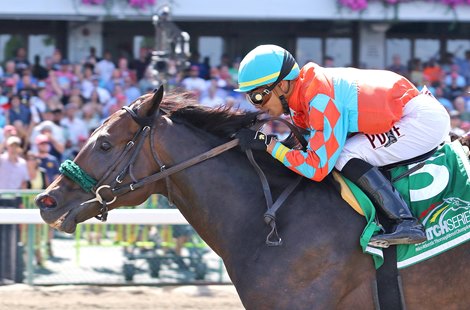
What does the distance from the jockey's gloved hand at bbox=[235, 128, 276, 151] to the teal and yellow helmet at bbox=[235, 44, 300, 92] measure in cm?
27

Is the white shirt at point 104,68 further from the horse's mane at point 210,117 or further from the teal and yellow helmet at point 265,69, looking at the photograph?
the teal and yellow helmet at point 265,69

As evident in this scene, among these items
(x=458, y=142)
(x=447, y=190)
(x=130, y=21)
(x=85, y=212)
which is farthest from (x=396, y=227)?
(x=130, y=21)

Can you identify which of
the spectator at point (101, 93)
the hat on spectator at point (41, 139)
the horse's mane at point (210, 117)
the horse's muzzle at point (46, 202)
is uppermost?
the horse's mane at point (210, 117)

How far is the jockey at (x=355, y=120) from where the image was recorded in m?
4.26

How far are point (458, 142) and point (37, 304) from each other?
14.3 feet

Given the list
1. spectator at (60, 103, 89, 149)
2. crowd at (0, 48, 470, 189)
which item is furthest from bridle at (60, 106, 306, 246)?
spectator at (60, 103, 89, 149)

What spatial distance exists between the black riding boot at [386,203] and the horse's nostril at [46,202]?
149cm

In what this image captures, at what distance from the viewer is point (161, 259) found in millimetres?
8680

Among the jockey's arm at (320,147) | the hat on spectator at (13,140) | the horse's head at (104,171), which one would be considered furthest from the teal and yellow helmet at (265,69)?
the hat on spectator at (13,140)

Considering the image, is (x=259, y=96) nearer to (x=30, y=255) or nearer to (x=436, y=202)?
(x=436, y=202)

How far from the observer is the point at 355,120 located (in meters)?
4.33

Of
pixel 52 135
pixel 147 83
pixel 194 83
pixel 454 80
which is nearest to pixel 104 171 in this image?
pixel 52 135

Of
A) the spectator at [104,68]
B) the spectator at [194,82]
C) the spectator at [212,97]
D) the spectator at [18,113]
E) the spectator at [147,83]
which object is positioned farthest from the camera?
the spectator at [104,68]

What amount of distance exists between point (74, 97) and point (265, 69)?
8.08 metres
